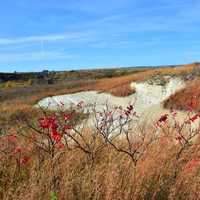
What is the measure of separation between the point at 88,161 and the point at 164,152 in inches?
39.1

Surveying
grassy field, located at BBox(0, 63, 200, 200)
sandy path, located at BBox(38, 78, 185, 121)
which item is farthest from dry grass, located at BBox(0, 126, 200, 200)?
sandy path, located at BBox(38, 78, 185, 121)

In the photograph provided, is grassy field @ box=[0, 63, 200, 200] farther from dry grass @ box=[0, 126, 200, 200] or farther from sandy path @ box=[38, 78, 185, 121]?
sandy path @ box=[38, 78, 185, 121]

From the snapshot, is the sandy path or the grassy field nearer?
the grassy field

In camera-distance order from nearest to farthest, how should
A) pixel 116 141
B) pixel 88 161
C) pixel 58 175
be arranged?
pixel 58 175
pixel 88 161
pixel 116 141

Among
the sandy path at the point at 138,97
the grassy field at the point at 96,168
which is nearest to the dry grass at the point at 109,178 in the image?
the grassy field at the point at 96,168

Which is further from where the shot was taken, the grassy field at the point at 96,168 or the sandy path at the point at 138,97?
the sandy path at the point at 138,97

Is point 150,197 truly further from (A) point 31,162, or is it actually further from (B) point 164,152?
(A) point 31,162

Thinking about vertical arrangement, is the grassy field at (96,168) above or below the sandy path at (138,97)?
above

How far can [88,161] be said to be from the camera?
726 centimetres

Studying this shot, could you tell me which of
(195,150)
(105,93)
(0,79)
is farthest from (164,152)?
(0,79)

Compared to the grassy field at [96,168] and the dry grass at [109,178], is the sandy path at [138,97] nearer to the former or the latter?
the grassy field at [96,168]

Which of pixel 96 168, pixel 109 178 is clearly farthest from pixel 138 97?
pixel 109 178

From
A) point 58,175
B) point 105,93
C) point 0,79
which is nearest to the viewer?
point 58,175

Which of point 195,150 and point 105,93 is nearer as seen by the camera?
point 195,150
